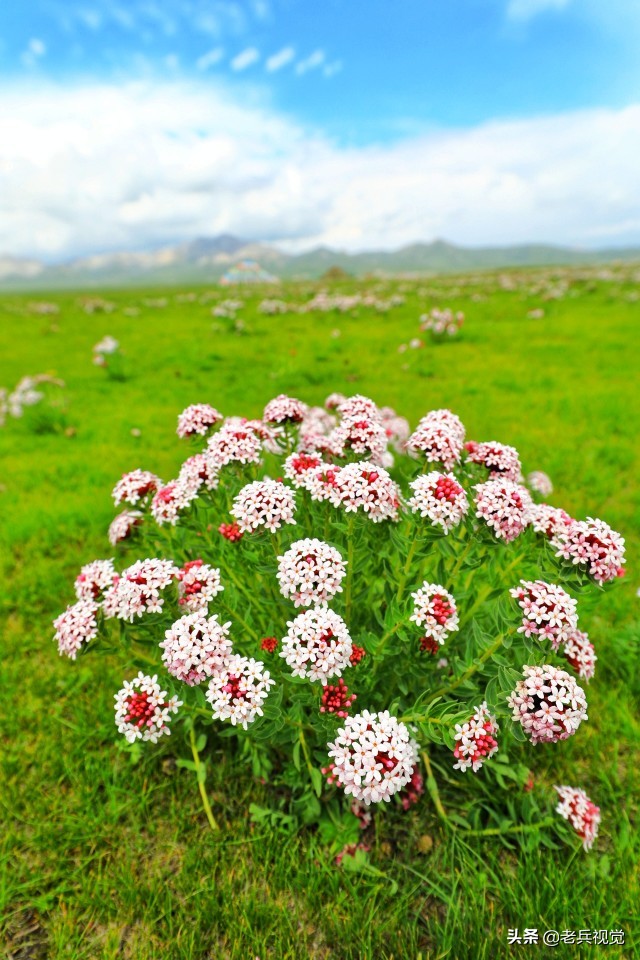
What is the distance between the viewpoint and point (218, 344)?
16.8 m

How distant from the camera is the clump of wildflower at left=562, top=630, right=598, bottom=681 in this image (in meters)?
3.07

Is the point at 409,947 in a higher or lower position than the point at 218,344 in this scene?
lower

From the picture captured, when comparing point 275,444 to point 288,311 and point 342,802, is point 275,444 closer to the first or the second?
point 342,802

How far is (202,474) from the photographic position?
3.34 meters

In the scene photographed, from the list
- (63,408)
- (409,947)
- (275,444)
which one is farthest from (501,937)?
(63,408)

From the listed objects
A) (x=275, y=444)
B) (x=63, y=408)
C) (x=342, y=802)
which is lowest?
(x=342, y=802)

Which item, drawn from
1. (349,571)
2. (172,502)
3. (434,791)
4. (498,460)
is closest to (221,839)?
(434,791)

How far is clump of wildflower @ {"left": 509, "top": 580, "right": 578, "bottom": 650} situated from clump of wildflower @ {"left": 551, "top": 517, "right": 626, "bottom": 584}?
21 centimetres

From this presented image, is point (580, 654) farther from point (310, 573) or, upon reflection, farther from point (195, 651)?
point (195, 651)

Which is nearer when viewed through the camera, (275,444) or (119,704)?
(119,704)

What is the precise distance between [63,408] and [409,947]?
10.7m

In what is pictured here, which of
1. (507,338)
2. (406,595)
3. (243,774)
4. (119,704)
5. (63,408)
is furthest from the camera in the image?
(507,338)

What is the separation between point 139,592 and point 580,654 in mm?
2811

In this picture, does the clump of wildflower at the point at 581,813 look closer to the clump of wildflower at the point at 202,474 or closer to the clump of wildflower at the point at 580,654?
the clump of wildflower at the point at 580,654
